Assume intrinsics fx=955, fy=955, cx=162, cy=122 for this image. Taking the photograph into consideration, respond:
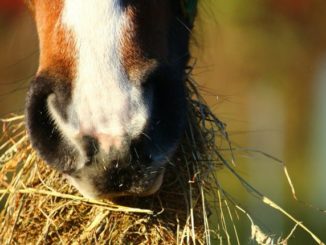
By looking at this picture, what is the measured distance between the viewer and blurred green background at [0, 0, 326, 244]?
320 inches

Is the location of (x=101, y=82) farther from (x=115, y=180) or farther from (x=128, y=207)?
(x=128, y=207)

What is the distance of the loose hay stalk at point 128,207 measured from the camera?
2555mm

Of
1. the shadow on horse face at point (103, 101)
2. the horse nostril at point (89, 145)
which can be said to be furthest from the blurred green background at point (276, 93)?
the horse nostril at point (89, 145)

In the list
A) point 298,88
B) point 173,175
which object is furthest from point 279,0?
point 173,175

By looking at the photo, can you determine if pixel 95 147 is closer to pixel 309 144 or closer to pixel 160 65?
pixel 160 65

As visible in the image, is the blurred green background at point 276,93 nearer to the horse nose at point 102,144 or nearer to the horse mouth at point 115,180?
the horse mouth at point 115,180

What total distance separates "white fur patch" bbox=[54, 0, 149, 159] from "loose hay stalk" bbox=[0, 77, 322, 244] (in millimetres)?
338

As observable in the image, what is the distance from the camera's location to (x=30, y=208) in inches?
104

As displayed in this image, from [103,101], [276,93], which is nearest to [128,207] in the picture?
[103,101]

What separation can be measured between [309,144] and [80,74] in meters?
8.22

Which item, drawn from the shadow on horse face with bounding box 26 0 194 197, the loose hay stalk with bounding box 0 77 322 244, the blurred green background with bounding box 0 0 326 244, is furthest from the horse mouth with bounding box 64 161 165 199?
the blurred green background with bounding box 0 0 326 244

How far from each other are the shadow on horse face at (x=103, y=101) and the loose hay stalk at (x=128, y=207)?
215 millimetres

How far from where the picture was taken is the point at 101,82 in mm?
2281

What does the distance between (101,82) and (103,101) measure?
0.17ft
